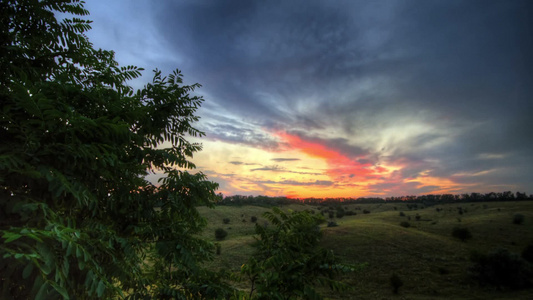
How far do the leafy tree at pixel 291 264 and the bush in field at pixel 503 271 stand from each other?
26.9 m

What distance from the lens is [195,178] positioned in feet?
19.2

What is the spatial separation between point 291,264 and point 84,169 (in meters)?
3.88

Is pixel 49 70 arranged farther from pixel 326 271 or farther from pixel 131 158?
pixel 326 271

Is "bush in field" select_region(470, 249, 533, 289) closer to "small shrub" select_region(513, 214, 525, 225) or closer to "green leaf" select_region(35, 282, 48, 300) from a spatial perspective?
"small shrub" select_region(513, 214, 525, 225)

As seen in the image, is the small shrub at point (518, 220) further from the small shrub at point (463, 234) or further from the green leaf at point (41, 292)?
the green leaf at point (41, 292)

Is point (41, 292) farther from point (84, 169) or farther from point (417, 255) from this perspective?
point (417, 255)

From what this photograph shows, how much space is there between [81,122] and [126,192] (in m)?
2.10

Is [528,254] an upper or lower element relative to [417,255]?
upper

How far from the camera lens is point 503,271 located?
21766 mm

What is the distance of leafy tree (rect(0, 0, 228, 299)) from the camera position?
285cm

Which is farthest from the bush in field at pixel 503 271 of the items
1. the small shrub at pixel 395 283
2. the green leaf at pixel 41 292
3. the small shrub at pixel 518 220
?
the green leaf at pixel 41 292

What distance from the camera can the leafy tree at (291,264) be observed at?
4195mm

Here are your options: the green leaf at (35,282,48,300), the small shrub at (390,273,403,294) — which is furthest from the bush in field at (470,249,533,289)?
the green leaf at (35,282,48,300)

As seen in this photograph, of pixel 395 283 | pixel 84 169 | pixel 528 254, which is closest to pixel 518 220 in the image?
pixel 528 254
